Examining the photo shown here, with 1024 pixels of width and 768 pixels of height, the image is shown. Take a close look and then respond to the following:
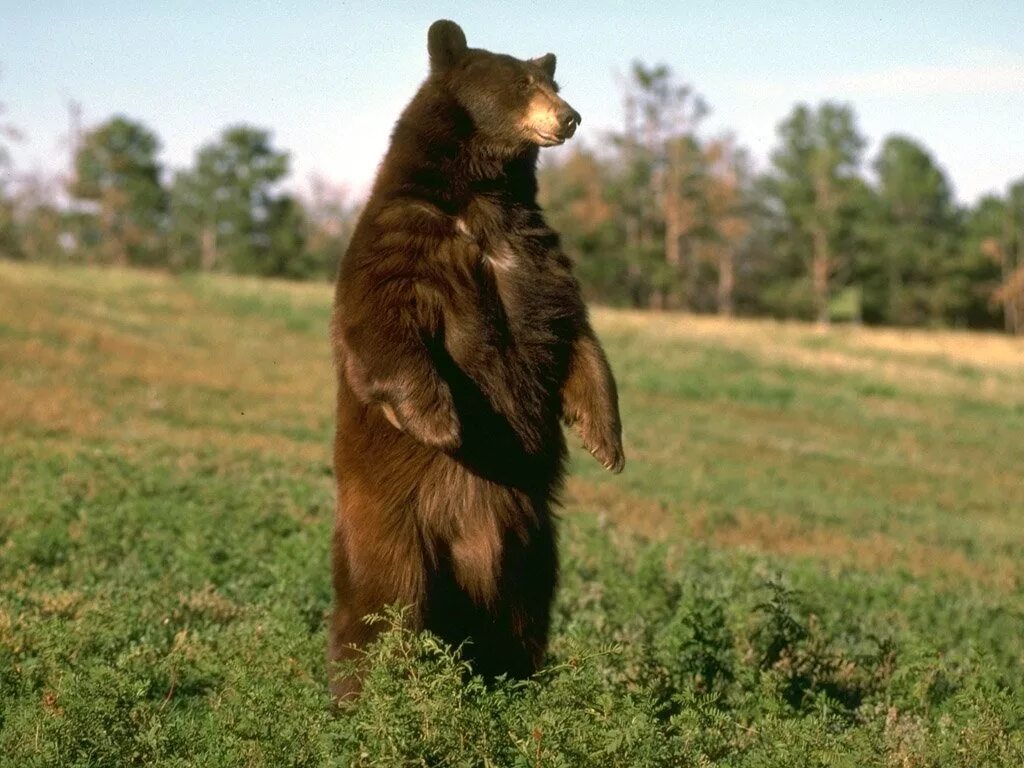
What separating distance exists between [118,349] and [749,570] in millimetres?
17445

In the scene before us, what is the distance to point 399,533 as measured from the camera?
191 inches

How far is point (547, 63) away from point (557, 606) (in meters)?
3.22

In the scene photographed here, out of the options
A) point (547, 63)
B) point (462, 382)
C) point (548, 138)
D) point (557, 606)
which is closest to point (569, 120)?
point (548, 138)

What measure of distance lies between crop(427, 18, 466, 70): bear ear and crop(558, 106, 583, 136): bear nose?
56 centimetres

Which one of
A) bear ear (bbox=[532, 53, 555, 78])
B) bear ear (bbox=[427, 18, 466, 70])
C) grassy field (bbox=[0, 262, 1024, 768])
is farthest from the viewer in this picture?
bear ear (bbox=[532, 53, 555, 78])

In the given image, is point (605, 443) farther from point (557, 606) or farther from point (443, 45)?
point (557, 606)

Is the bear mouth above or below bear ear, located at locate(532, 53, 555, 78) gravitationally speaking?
below

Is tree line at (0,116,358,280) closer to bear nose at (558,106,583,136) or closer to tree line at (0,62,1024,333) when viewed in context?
tree line at (0,62,1024,333)

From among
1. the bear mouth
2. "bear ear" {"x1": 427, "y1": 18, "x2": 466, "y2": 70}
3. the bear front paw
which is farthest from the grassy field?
"bear ear" {"x1": 427, "y1": 18, "x2": 466, "y2": 70}

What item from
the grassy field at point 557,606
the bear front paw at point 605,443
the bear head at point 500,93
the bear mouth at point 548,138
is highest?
the bear head at point 500,93

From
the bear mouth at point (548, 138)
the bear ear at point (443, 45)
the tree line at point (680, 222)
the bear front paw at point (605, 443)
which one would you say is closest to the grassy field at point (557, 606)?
the bear front paw at point (605, 443)

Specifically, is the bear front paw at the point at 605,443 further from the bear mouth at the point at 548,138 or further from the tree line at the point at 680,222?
the tree line at the point at 680,222

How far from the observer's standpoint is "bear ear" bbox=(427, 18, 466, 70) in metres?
5.44

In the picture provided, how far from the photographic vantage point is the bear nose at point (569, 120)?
521 centimetres
